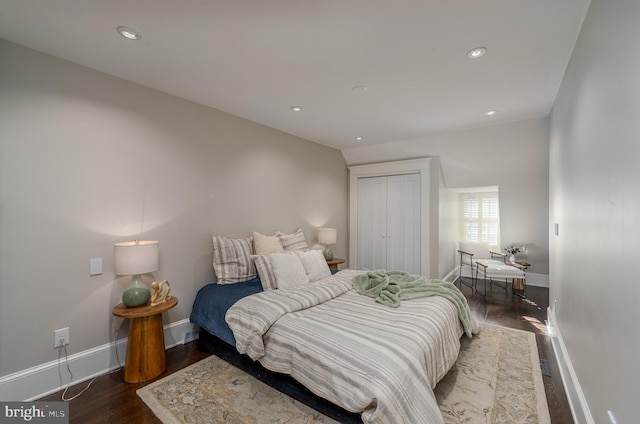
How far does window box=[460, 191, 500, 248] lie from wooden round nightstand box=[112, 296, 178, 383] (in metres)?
5.90

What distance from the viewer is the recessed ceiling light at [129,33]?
72.5 inches

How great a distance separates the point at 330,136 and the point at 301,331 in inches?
125

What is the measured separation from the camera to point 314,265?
10.5ft

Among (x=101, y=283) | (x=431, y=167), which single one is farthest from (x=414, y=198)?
(x=101, y=283)

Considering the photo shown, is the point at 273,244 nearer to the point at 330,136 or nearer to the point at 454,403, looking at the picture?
the point at 330,136

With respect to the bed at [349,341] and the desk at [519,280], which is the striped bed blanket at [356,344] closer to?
the bed at [349,341]

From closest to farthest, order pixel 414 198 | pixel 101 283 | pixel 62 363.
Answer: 1. pixel 62 363
2. pixel 101 283
3. pixel 414 198

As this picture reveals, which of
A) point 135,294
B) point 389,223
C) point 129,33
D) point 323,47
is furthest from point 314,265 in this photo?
point 129,33

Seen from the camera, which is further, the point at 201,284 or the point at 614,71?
the point at 201,284

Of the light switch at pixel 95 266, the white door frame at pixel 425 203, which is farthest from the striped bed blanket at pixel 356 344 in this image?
the white door frame at pixel 425 203

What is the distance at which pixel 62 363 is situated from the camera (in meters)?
2.18

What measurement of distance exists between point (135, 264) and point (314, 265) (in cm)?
176

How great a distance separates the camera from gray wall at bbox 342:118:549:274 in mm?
3807

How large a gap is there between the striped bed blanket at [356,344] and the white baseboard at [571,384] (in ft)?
2.46
